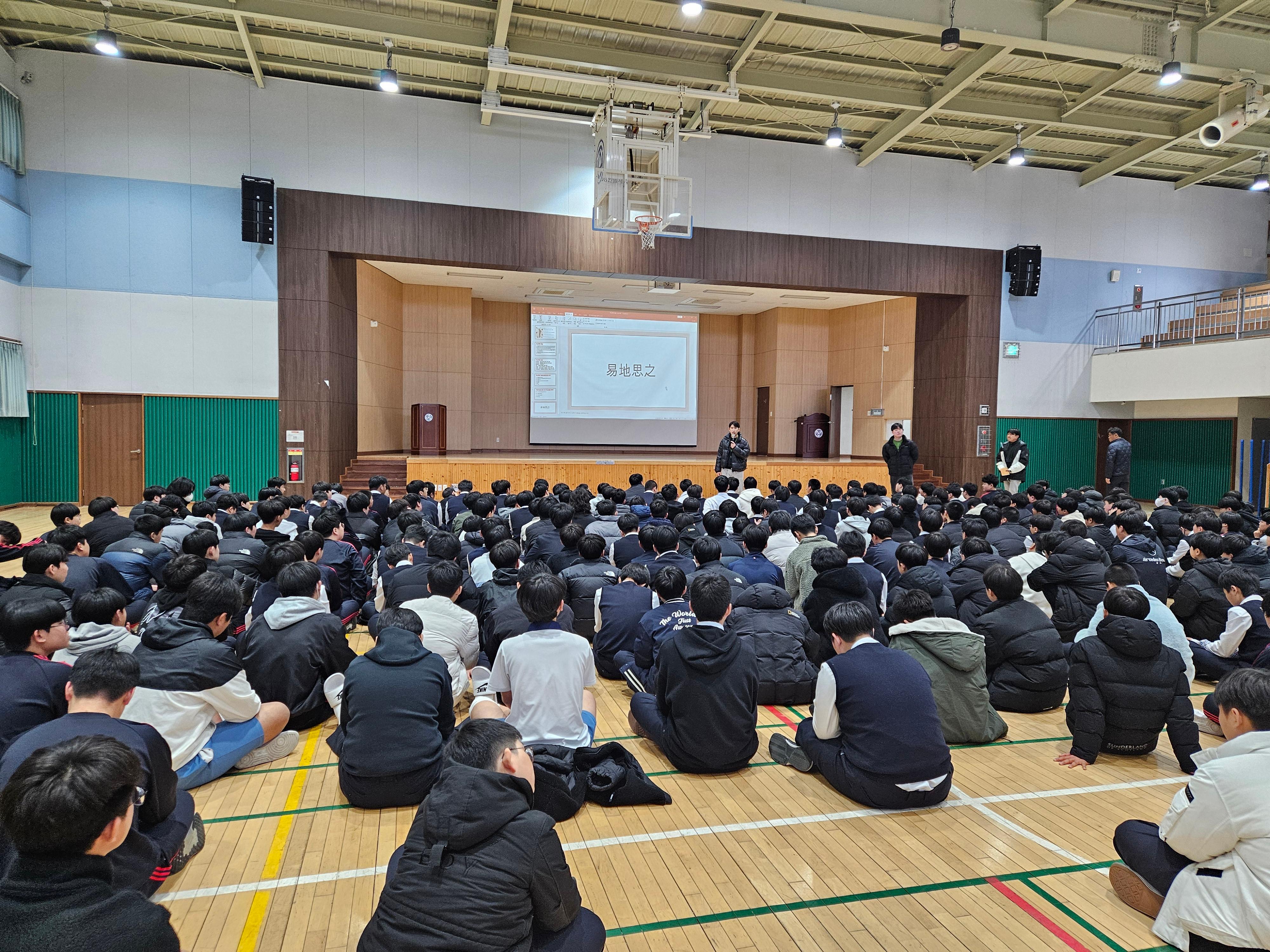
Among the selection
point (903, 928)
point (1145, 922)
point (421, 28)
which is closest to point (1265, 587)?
point (1145, 922)

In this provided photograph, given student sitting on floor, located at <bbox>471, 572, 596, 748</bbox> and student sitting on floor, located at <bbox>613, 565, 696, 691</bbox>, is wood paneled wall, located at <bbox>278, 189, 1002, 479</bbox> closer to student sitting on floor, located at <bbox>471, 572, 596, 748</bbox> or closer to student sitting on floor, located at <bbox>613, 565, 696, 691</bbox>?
student sitting on floor, located at <bbox>613, 565, 696, 691</bbox>

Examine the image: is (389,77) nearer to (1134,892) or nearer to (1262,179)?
(1134,892)

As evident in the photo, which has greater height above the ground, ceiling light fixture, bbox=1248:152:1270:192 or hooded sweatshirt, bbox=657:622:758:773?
ceiling light fixture, bbox=1248:152:1270:192

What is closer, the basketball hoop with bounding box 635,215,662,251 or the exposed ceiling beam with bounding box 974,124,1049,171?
the basketball hoop with bounding box 635,215,662,251

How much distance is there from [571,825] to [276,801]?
130 cm

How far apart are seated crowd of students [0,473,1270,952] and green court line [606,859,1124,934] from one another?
0.82ft

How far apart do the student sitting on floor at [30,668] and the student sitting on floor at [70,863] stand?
1.62 metres

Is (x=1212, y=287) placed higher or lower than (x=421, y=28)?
lower

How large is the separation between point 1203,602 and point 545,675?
4.59 meters

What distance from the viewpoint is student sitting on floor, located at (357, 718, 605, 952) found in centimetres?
161

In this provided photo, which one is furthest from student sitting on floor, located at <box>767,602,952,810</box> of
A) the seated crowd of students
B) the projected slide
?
the projected slide

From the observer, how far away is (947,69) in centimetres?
1105

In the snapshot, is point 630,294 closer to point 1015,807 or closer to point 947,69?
point 947,69

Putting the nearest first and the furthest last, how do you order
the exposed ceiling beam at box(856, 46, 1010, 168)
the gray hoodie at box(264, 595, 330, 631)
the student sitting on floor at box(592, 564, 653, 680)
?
the gray hoodie at box(264, 595, 330, 631), the student sitting on floor at box(592, 564, 653, 680), the exposed ceiling beam at box(856, 46, 1010, 168)
